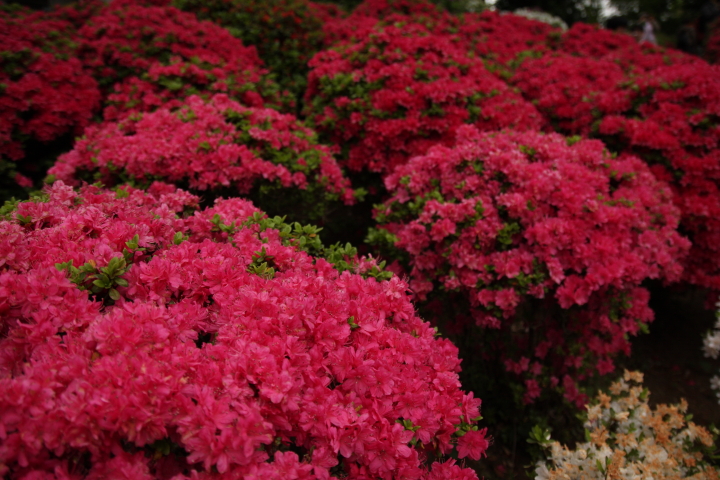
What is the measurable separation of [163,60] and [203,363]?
206 inches

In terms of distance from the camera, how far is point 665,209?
3.77 meters

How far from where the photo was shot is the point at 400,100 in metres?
4.63

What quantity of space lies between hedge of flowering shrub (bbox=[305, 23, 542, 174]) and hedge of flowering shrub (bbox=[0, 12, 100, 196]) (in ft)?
8.36

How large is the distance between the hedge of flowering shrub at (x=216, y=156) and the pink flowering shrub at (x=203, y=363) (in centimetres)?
126

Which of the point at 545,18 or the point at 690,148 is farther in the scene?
the point at 545,18

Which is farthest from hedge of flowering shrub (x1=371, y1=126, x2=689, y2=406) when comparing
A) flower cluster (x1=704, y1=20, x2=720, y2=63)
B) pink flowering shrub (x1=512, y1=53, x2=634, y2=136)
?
flower cluster (x1=704, y1=20, x2=720, y2=63)

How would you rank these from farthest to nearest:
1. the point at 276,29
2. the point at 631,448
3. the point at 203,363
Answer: the point at 276,29, the point at 631,448, the point at 203,363

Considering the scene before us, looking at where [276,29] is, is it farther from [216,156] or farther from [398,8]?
[216,156]

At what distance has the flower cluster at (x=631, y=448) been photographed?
7.68 ft

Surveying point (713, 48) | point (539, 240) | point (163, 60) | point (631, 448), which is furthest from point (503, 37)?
point (713, 48)

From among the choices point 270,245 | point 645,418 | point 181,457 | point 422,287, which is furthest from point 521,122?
point 181,457

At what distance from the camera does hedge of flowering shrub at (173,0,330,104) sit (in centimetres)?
671

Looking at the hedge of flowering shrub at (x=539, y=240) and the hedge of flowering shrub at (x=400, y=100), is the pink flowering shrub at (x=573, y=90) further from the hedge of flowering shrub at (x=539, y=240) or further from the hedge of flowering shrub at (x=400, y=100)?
the hedge of flowering shrub at (x=539, y=240)

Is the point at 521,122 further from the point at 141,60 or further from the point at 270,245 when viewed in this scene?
the point at 141,60
